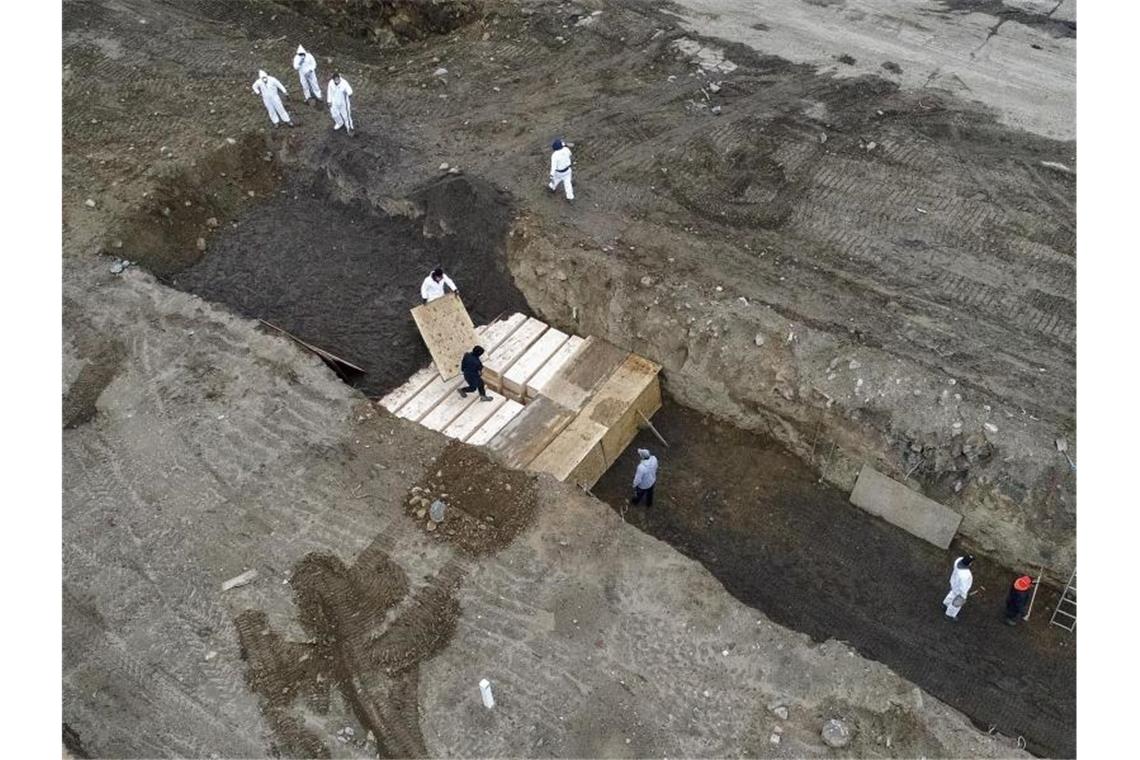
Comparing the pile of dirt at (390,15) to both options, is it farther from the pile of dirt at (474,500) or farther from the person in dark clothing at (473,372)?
the pile of dirt at (474,500)

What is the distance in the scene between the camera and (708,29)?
15.5 metres

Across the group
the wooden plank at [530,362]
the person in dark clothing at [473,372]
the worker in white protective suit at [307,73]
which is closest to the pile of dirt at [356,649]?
the person in dark clothing at [473,372]

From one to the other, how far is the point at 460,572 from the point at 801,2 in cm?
1357

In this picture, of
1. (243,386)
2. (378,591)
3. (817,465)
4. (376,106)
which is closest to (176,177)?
(376,106)

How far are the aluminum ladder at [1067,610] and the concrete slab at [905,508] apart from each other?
1.30m

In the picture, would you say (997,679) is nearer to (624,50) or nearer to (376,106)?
(624,50)

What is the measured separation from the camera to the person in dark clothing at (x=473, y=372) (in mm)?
10461

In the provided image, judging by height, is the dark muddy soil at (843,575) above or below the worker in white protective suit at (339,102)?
below

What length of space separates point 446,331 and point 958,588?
7.24 meters

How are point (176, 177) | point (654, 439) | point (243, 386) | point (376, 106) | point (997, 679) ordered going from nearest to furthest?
point (997, 679), point (243, 386), point (654, 439), point (176, 177), point (376, 106)

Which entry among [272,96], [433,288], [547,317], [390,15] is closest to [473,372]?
[433,288]

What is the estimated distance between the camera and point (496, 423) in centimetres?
1077

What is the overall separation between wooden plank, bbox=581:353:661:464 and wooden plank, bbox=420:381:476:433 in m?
1.61

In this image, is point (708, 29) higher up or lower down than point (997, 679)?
higher up
